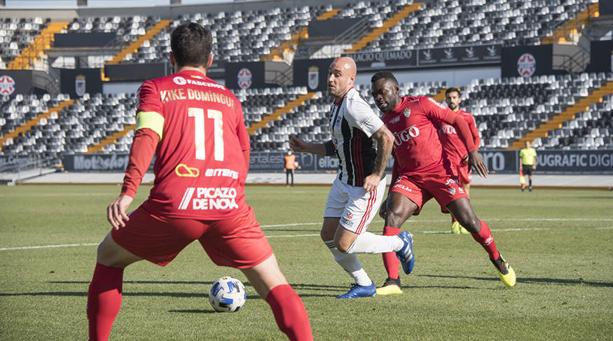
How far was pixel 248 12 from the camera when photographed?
71.4 metres

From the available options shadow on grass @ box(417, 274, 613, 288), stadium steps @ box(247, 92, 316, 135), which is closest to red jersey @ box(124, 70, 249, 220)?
shadow on grass @ box(417, 274, 613, 288)

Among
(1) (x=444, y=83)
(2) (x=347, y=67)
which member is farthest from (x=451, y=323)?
(1) (x=444, y=83)

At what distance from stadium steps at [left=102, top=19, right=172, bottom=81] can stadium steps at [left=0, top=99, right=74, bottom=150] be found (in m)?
4.66

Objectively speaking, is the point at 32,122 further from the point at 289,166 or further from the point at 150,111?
the point at 150,111

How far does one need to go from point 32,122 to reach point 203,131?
61.6 meters

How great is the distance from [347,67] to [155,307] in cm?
280

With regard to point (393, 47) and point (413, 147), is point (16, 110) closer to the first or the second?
point (393, 47)

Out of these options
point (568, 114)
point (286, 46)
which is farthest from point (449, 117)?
point (286, 46)

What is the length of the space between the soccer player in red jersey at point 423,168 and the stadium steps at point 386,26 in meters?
49.6

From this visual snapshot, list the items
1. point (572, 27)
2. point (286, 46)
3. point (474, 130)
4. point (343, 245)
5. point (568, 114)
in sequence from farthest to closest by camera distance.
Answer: point (286, 46)
point (572, 27)
point (568, 114)
point (474, 130)
point (343, 245)

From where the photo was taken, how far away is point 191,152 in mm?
6113

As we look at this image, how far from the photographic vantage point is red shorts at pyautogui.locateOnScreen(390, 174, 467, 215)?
1152cm

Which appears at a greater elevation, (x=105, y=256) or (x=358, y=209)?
(x=105, y=256)

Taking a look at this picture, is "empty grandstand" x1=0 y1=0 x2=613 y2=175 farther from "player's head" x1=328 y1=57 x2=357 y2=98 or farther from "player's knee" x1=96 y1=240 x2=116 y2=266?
"player's knee" x1=96 y1=240 x2=116 y2=266
